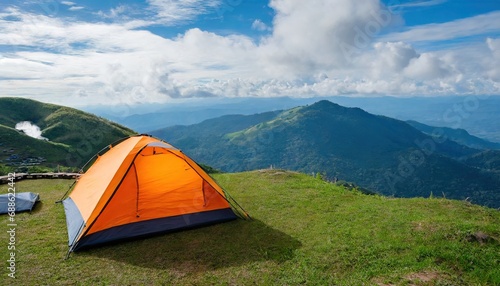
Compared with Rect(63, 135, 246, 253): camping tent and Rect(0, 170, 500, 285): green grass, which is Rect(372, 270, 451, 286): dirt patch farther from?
Rect(63, 135, 246, 253): camping tent

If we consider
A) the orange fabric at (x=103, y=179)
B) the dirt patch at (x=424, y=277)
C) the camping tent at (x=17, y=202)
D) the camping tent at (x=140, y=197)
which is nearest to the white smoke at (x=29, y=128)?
the camping tent at (x=17, y=202)

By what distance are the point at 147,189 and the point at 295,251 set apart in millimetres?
6387

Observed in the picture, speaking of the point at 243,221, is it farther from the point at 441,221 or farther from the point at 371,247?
the point at 441,221

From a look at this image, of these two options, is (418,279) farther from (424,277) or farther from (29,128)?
(29,128)

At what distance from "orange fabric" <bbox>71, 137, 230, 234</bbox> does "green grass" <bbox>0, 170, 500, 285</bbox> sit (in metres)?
1.08

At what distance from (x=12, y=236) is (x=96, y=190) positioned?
330 cm

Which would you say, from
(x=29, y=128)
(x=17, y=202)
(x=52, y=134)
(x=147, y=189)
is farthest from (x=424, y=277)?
(x=29, y=128)

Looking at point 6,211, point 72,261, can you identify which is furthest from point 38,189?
point 72,261

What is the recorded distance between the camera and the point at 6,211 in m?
13.7

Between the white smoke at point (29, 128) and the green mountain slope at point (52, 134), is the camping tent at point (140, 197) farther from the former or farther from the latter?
the white smoke at point (29, 128)

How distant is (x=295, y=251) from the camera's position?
1004 centimetres


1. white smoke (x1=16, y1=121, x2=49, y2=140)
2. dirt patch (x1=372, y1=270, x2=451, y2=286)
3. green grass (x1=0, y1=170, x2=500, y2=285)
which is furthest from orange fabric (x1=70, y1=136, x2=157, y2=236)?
white smoke (x1=16, y1=121, x2=49, y2=140)

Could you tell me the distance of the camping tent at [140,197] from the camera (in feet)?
35.8

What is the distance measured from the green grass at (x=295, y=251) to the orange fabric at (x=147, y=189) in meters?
1.08
